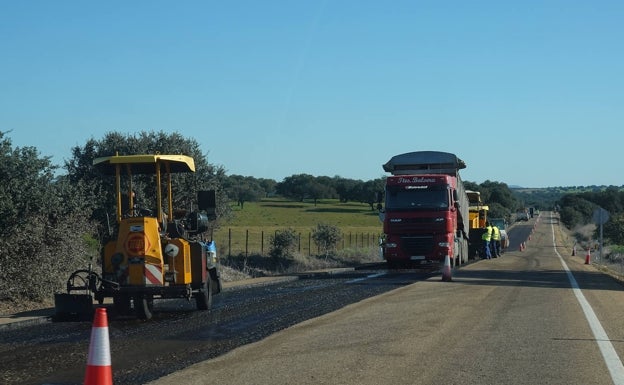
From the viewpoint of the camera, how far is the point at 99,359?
6520 millimetres

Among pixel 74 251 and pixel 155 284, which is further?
pixel 74 251

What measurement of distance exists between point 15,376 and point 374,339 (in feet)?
15.7

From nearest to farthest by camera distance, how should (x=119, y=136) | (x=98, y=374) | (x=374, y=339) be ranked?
(x=98, y=374) → (x=374, y=339) → (x=119, y=136)

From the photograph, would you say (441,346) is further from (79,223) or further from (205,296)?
(79,223)

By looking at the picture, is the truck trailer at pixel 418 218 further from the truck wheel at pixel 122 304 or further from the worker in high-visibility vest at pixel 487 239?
the truck wheel at pixel 122 304

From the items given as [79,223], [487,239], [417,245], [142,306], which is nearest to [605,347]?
[142,306]

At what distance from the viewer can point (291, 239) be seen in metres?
35.3

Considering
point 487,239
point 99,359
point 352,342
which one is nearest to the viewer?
point 99,359

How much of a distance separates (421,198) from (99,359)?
21731 millimetres

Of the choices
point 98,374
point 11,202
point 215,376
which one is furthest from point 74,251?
point 98,374

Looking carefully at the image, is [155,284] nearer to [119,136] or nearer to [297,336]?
[297,336]

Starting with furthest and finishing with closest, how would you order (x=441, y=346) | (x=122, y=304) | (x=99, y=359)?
(x=122, y=304) < (x=441, y=346) < (x=99, y=359)

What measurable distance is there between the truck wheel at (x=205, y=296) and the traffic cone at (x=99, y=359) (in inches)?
321

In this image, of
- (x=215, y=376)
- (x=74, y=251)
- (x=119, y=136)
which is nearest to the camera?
(x=215, y=376)
